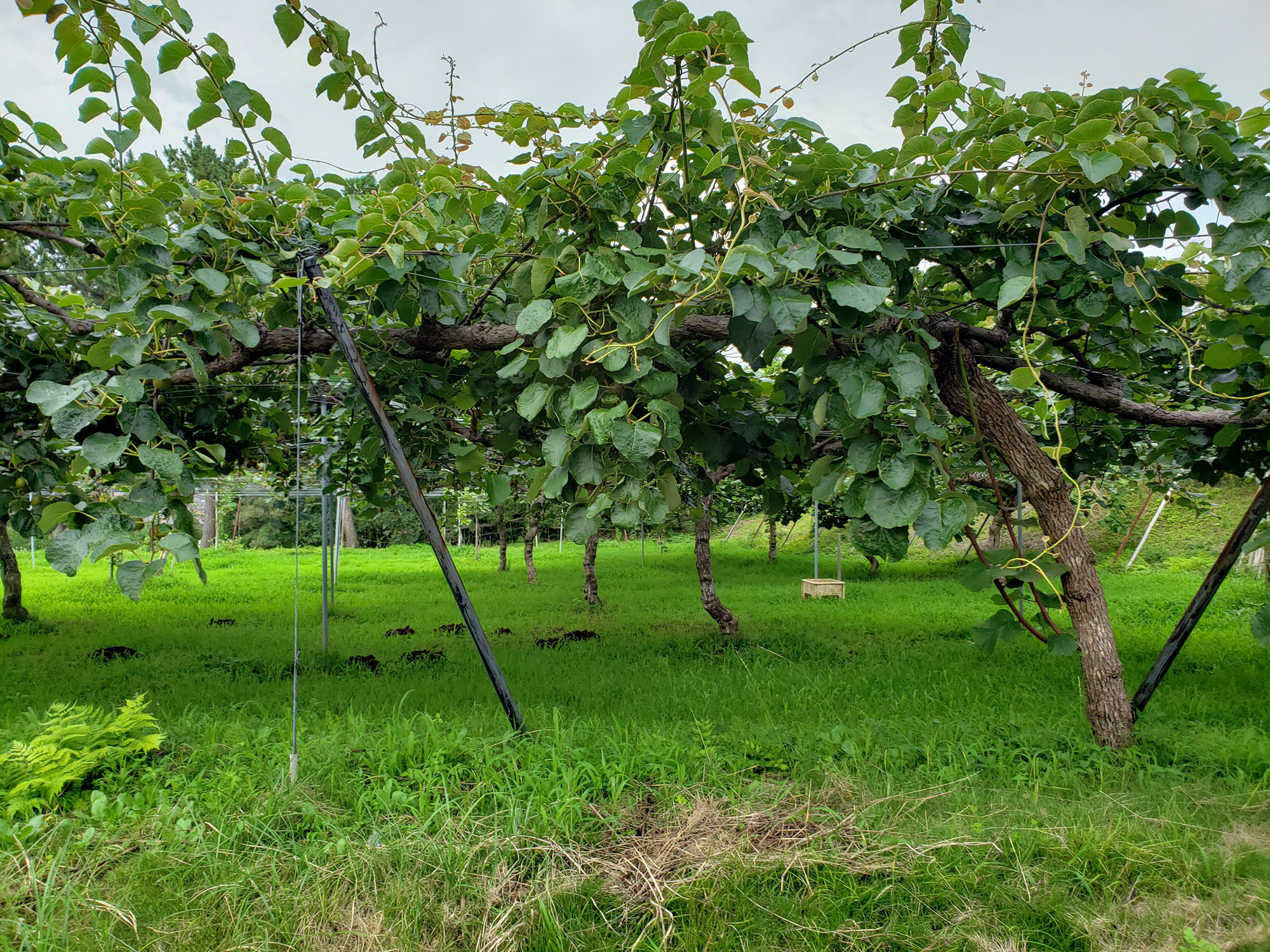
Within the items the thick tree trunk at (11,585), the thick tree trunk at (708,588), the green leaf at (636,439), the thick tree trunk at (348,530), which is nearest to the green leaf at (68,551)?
the green leaf at (636,439)

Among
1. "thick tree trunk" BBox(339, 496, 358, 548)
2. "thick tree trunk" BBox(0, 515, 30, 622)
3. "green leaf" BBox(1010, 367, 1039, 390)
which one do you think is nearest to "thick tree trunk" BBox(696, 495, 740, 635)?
"green leaf" BBox(1010, 367, 1039, 390)

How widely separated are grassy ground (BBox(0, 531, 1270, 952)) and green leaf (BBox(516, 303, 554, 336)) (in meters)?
1.49

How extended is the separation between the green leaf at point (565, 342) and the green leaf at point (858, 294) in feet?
2.38

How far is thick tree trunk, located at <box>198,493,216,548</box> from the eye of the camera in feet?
61.7

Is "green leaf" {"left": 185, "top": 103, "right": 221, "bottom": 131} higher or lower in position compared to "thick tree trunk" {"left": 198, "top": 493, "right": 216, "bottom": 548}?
higher

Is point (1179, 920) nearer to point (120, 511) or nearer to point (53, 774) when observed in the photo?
point (120, 511)

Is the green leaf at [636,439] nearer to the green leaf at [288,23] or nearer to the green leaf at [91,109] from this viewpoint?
the green leaf at [288,23]

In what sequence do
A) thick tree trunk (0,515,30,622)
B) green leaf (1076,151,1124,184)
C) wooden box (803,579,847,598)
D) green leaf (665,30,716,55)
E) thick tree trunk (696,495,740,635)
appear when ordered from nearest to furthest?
green leaf (665,30,716,55) → green leaf (1076,151,1124,184) → thick tree trunk (696,495,740,635) → thick tree trunk (0,515,30,622) → wooden box (803,579,847,598)

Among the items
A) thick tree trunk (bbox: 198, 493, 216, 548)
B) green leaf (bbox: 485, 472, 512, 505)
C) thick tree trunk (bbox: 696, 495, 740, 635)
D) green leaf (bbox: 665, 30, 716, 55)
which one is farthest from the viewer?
thick tree trunk (bbox: 198, 493, 216, 548)

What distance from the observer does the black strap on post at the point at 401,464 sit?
2.38 metres

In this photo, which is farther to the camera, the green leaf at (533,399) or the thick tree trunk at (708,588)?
the thick tree trunk at (708,588)

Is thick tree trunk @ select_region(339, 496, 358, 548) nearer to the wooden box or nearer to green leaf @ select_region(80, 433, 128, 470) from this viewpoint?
the wooden box

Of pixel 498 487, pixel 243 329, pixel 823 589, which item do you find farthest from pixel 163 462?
pixel 823 589

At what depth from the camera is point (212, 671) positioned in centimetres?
500
